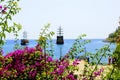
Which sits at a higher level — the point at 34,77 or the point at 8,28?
the point at 8,28

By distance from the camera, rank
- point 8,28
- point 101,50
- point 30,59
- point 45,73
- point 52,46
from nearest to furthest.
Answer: point 8,28 < point 45,73 < point 30,59 < point 101,50 < point 52,46

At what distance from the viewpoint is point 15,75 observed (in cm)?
625

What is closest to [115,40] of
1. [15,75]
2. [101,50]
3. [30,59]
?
[101,50]

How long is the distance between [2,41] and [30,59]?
3.84 feet

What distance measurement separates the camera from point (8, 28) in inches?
233

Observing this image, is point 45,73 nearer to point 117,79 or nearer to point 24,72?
point 24,72

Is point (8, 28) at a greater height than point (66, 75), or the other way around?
point (8, 28)

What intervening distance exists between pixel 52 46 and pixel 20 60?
143 centimetres

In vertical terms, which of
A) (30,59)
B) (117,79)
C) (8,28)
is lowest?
(117,79)

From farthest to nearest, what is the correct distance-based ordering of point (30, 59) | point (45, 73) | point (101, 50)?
point (101, 50), point (30, 59), point (45, 73)

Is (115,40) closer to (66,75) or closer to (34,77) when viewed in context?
(66,75)

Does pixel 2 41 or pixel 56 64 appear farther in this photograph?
pixel 56 64

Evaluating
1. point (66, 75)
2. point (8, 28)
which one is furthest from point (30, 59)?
point (8, 28)

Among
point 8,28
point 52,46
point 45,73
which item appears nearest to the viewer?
point 8,28
